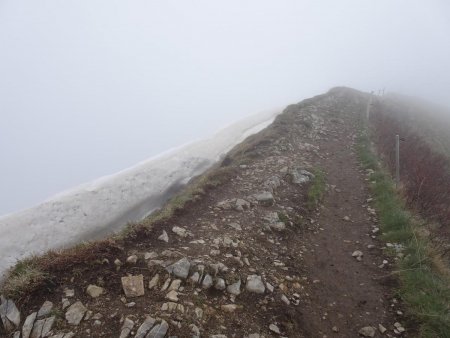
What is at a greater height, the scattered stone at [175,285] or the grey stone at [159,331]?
the scattered stone at [175,285]

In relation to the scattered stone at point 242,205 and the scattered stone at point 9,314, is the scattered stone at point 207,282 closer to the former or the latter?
the scattered stone at point 9,314

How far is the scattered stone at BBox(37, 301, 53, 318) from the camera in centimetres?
600

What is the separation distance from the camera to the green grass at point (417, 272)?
6.39 metres

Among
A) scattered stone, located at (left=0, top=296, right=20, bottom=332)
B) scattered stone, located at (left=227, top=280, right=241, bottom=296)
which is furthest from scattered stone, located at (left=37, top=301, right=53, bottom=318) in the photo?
scattered stone, located at (left=227, top=280, right=241, bottom=296)

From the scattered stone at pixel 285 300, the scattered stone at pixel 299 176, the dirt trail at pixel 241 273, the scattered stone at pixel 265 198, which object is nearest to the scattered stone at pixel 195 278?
the dirt trail at pixel 241 273

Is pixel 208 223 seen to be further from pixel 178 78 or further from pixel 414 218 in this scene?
pixel 178 78

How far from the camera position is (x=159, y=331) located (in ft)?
18.5

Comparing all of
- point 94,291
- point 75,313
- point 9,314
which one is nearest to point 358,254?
point 94,291

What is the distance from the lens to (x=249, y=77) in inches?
6196

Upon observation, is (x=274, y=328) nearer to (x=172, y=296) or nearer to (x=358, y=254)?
(x=172, y=296)

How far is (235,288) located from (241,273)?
0.53 metres

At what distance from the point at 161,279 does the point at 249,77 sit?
517 feet

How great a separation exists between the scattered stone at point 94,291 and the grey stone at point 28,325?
0.94m

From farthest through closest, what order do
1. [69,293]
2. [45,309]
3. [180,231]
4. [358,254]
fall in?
[358,254] < [180,231] < [69,293] < [45,309]
